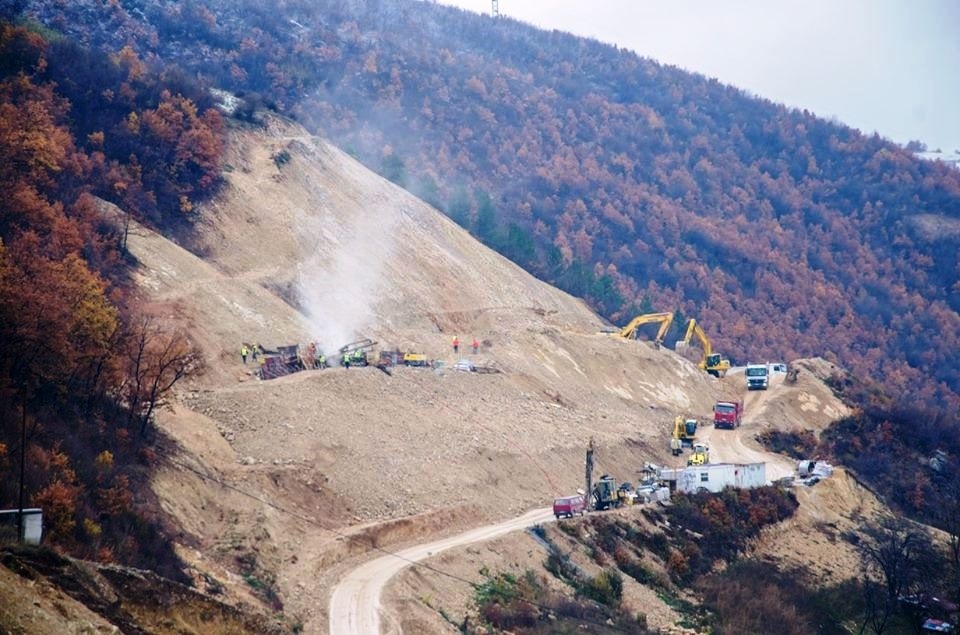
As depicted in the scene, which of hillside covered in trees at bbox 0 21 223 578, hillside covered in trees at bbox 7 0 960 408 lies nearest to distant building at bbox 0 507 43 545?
hillside covered in trees at bbox 0 21 223 578

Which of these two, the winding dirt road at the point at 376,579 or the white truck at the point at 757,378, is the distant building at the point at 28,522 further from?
the white truck at the point at 757,378

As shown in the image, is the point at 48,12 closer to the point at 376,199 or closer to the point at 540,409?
the point at 376,199

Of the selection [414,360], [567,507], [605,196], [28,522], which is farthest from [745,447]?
[605,196]

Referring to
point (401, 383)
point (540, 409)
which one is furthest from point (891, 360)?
point (401, 383)

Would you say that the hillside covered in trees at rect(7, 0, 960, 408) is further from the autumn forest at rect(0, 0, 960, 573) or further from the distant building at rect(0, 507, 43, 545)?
the distant building at rect(0, 507, 43, 545)

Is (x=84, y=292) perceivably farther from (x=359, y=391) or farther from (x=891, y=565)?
(x=891, y=565)

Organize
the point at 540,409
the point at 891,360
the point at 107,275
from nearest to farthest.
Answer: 1. the point at 107,275
2. the point at 540,409
3. the point at 891,360
